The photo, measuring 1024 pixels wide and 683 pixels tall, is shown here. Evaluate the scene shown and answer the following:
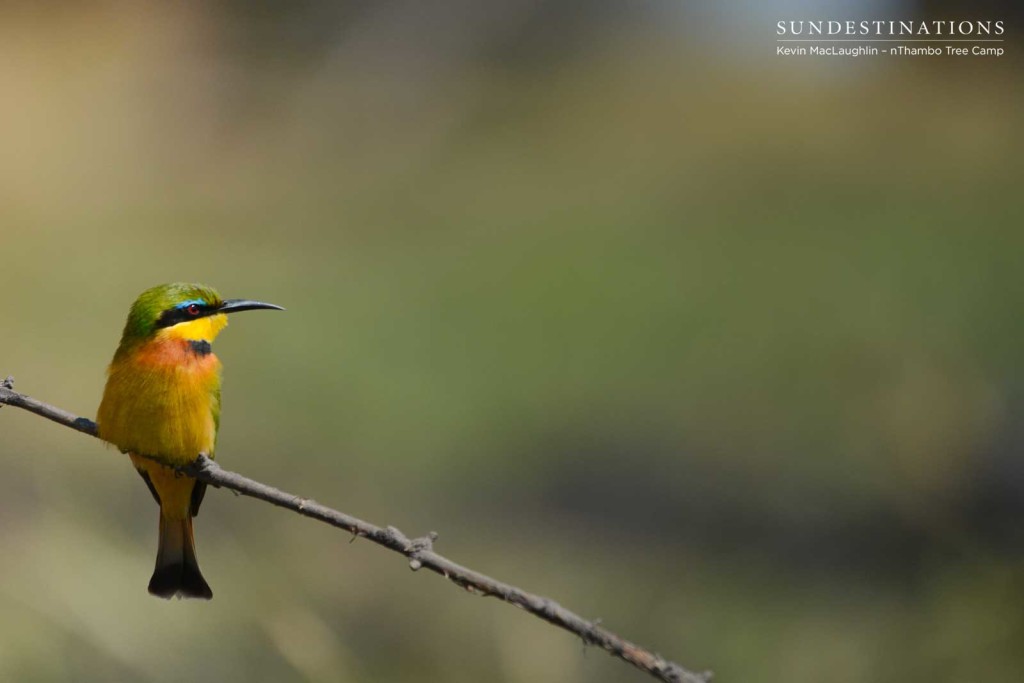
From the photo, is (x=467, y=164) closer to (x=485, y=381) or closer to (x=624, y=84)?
(x=624, y=84)

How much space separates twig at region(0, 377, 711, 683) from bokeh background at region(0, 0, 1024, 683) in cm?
129

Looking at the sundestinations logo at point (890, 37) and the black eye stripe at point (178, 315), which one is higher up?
the sundestinations logo at point (890, 37)

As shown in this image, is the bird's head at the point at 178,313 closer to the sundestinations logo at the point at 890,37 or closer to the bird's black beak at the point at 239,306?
the bird's black beak at the point at 239,306

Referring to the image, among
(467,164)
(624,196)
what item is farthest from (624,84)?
(467,164)

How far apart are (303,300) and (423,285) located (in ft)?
1.27

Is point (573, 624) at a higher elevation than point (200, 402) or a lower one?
lower

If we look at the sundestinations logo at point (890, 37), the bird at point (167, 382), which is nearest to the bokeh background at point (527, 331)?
the sundestinations logo at point (890, 37)

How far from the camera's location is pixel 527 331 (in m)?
3.10

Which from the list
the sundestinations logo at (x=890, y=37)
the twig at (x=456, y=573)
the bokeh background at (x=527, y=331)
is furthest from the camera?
the sundestinations logo at (x=890, y=37)

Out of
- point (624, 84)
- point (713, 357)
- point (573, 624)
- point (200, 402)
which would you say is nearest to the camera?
point (573, 624)

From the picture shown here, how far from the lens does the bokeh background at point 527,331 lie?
7.95 feet

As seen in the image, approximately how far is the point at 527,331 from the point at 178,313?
166cm

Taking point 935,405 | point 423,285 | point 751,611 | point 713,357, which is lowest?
point 751,611

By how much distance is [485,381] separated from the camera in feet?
9.82
